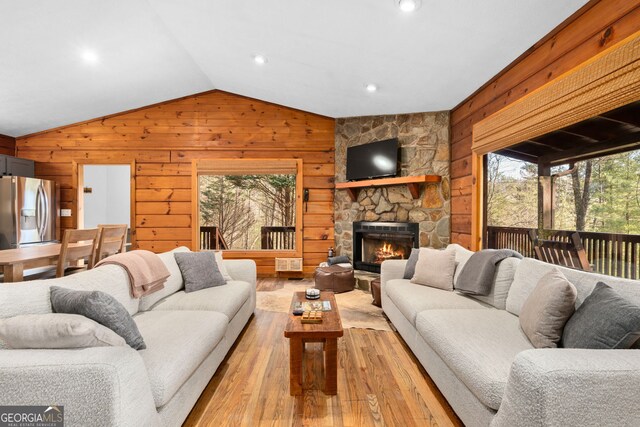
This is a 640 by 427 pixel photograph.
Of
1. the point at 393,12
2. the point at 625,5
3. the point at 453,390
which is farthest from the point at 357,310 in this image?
the point at 625,5

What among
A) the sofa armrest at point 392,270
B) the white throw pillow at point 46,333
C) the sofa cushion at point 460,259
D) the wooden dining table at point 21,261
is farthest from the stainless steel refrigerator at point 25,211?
the sofa cushion at point 460,259

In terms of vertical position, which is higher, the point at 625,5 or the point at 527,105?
the point at 625,5

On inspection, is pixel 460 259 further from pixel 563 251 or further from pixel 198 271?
pixel 198 271

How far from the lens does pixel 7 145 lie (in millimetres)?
5031

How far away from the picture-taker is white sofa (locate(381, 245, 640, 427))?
107cm

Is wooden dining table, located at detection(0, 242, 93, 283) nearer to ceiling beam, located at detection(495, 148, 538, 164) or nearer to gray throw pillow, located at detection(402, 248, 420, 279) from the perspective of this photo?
gray throw pillow, located at detection(402, 248, 420, 279)

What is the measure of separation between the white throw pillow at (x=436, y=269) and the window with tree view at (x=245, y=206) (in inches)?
164

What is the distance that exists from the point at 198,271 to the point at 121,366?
1.66 meters

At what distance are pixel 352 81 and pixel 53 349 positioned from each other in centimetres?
372

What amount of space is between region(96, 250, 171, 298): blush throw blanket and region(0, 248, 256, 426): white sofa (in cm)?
5

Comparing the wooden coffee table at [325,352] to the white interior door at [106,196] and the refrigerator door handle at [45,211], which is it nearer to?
the refrigerator door handle at [45,211]

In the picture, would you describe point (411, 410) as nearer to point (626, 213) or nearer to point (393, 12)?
point (626, 213)

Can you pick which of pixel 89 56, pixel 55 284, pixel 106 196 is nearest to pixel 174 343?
pixel 55 284

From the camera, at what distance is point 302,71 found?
12.5 feet
